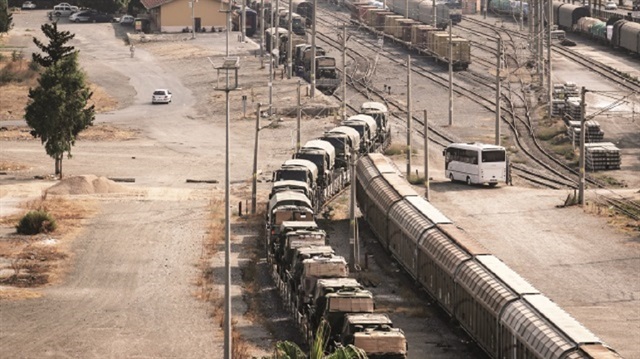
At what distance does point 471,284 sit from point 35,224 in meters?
27.4

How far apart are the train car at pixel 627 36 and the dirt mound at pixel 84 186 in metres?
69.5

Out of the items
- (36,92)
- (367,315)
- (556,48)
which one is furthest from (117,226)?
(556,48)

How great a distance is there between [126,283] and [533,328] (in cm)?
2266

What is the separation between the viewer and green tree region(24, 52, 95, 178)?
91125 mm

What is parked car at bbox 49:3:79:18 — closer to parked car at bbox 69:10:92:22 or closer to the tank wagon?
parked car at bbox 69:10:92:22

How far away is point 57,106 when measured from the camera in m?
A: 91.2

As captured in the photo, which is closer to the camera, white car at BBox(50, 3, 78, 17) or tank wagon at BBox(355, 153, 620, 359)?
tank wagon at BBox(355, 153, 620, 359)

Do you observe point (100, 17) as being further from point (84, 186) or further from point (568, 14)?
point (84, 186)

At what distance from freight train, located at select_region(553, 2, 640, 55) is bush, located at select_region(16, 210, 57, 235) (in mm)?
81831

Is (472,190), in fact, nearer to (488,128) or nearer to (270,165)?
(270,165)

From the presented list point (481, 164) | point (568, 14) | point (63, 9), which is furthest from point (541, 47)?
point (63, 9)

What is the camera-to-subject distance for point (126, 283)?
2454 inches

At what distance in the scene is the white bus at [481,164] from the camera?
3393 inches

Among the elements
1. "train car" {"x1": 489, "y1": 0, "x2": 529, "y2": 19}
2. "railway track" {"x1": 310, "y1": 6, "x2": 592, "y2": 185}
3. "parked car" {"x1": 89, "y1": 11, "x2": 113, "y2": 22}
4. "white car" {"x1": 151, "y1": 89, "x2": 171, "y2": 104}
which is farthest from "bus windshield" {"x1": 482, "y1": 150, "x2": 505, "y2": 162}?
"parked car" {"x1": 89, "y1": 11, "x2": 113, "y2": 22}
